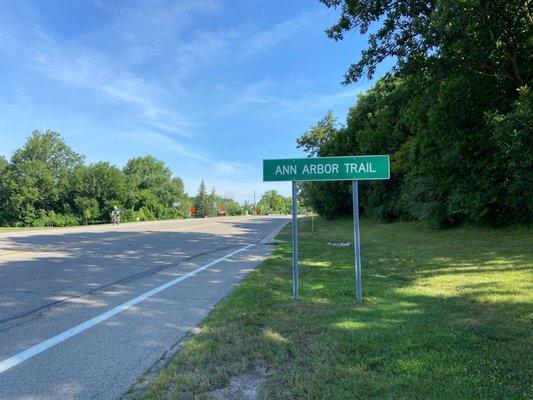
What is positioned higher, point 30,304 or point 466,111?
point 466,111

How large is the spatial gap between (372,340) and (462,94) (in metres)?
11.1

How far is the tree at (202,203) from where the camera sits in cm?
10894

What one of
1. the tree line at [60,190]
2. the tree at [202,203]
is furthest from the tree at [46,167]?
the tree at [202,203]

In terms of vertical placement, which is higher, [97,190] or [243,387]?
[97,190]

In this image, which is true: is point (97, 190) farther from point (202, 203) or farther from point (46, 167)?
point (202, 203)

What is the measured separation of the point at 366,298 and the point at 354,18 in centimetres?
950

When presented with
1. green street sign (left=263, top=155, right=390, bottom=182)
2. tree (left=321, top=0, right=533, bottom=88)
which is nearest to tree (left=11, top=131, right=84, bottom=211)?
tree (left=321, top=0, right=533, bottom=88)

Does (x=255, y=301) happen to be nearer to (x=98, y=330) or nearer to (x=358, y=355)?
(x=98, y=330)

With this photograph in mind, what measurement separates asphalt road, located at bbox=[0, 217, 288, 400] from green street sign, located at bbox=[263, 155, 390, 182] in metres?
2.46

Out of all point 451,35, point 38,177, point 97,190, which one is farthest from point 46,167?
point 451,35

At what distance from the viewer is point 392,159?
32562mm

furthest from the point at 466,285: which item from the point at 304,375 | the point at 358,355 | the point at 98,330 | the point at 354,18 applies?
the point at 354,18

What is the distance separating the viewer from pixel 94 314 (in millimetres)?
6797

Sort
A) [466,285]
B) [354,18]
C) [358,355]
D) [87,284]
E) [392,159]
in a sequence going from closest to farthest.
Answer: [358,355], [466,285], [87,284], [354,18], [392,159]
